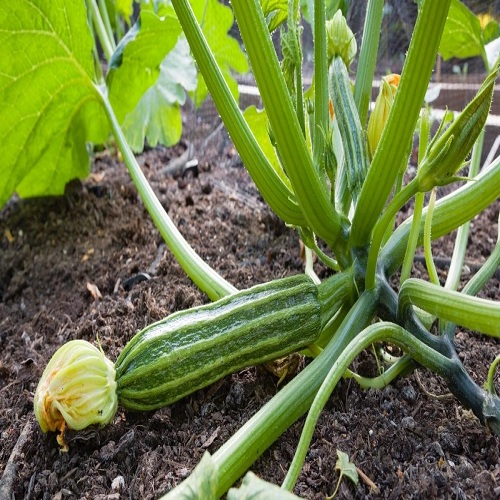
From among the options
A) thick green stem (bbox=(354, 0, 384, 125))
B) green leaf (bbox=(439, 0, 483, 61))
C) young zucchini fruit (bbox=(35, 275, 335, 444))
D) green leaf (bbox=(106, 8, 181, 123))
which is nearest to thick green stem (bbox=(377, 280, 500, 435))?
young zucchini fruit (bbox=(35, 275, 335, 444))

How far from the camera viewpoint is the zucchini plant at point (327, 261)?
2.75ft

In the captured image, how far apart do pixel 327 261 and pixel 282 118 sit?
0.35 m

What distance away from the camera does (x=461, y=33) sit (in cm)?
161

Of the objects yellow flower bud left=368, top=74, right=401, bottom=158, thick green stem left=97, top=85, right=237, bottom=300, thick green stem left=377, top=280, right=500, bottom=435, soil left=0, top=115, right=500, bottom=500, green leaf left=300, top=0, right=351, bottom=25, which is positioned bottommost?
soil left=0, top=115, right=500, bottom=500

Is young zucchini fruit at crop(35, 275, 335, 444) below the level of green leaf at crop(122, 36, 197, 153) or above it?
below

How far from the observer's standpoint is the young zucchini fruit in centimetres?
95

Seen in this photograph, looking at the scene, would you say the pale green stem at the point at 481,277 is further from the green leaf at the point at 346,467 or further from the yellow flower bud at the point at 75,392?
the yellow flower bud at the point at 75,392

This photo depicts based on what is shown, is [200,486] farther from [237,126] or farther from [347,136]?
[347,136]

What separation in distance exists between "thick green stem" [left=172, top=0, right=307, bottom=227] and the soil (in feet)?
1.14

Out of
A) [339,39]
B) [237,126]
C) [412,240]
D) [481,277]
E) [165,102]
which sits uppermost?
[339,39]

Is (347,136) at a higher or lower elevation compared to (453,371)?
higher

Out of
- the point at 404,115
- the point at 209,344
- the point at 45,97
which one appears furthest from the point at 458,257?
the point at 45,97

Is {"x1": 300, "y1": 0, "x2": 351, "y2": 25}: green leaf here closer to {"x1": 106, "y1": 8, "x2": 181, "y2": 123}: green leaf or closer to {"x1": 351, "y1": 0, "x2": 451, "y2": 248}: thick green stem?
{"x1": 106, "y1": 8, "x2": 181, "y2": 123}: green leaf

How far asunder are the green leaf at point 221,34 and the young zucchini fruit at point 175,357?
3.78ft
